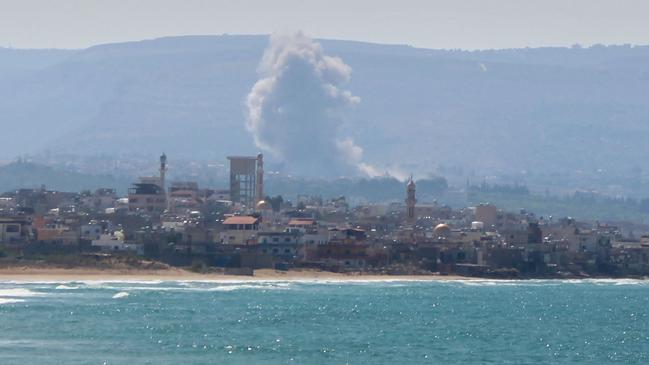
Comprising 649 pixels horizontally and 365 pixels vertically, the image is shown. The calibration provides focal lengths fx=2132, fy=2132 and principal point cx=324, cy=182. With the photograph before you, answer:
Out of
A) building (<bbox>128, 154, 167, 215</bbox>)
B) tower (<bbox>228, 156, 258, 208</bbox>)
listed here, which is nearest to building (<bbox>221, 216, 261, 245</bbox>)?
building (<bbox>128, 154, 167, 215</bbox>)

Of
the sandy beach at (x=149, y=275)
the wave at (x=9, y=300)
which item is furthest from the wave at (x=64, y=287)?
the wave at (x=9, y=300)

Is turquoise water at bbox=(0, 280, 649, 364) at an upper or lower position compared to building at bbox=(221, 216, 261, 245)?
lower

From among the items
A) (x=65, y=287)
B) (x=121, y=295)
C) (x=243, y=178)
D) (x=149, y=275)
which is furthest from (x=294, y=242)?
(x=243, y=178)

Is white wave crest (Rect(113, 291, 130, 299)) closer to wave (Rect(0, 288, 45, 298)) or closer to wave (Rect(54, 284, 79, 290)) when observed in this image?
wave (Rect(0, 288, 45, 298))

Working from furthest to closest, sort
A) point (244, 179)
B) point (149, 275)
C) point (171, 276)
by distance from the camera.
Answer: point (244, 179) → point (171, 276) → point (149, 275)

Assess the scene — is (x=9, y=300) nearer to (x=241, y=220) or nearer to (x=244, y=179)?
(x=241, y=220)

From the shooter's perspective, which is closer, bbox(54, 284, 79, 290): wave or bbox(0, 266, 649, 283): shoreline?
bbox(54, 284, 79, 290): wave
